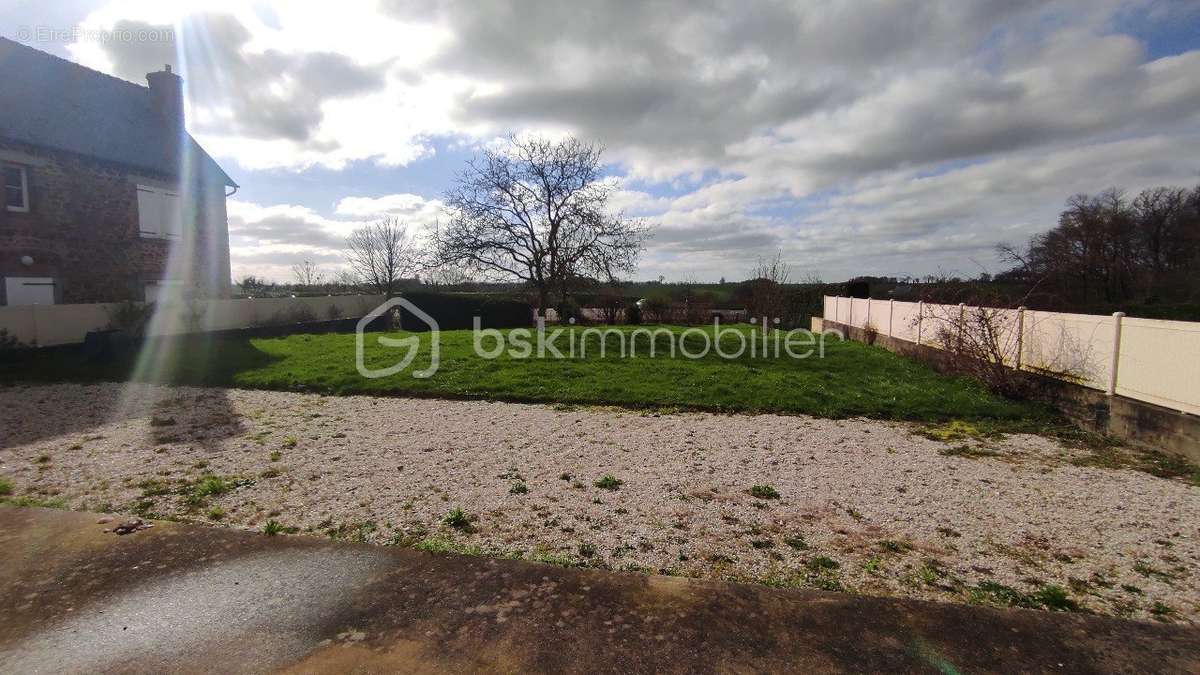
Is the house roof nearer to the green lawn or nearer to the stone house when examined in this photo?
the stone house

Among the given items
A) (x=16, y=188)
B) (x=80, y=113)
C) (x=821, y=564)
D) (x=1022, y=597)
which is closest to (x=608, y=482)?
(x=821, y=564)

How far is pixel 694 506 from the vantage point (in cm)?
405

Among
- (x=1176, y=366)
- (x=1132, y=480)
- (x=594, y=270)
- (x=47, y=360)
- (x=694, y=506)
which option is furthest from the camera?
(x=594, y=270)

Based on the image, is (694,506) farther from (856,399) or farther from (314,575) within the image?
(856,399)

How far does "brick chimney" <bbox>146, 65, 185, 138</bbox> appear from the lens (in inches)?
760

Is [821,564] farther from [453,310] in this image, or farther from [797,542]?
[453,310]

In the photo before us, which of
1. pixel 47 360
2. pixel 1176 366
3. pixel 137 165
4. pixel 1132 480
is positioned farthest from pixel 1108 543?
pixel 137 165

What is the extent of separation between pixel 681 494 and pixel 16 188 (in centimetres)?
1969

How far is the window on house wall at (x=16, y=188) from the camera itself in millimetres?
13969

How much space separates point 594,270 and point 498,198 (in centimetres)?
504

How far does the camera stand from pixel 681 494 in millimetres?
4312

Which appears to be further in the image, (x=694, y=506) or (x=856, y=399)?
(x=856, y=399)

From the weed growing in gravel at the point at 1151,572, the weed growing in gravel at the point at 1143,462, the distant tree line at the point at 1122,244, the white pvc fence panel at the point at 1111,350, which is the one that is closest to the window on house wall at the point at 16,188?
the weed growing in gravel at the point at 1151,572

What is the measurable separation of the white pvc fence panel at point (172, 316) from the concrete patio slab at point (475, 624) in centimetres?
1259
